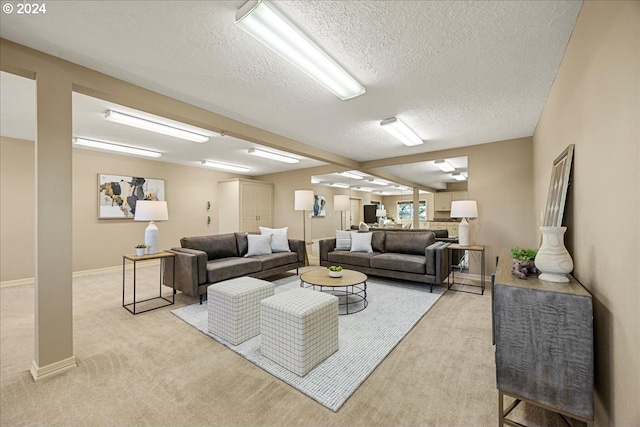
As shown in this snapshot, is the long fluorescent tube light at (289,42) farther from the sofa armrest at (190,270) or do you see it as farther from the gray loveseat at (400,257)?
the gray loveseat at (400,257)

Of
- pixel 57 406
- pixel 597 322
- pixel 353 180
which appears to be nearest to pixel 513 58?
pixel 597 322

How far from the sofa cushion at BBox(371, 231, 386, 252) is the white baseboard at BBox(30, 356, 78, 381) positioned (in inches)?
169

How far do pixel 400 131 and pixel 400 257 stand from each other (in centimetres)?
198

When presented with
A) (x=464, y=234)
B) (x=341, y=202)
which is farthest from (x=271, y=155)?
(x=464, y=234)

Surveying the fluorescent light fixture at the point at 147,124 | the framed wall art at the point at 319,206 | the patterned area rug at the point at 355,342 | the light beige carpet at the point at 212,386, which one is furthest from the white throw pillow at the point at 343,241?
the fluorescent light fixture at the point at 147,124

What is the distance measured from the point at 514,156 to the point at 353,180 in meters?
4.39

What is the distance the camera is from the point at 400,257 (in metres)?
4.25

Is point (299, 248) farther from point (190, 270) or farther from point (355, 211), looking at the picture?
point (355, 211)

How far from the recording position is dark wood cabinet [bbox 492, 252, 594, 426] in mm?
1203

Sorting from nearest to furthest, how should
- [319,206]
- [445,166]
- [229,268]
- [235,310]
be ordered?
[235,310] < [229,268] < [445,166] < [319,206]

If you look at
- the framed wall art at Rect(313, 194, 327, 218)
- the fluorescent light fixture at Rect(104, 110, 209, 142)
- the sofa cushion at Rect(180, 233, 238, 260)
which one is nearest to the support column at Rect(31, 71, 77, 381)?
the fluorescent light fixture at Rect(104, 110, 209, 142)

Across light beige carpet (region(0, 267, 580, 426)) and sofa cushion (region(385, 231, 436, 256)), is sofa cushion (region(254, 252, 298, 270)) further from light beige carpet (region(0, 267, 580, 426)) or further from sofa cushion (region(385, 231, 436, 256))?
sofa cushion (region(385, 231, 436, 256))

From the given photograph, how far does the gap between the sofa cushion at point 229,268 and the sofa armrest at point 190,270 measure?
0.11 meters

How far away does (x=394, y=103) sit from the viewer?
115 inches
